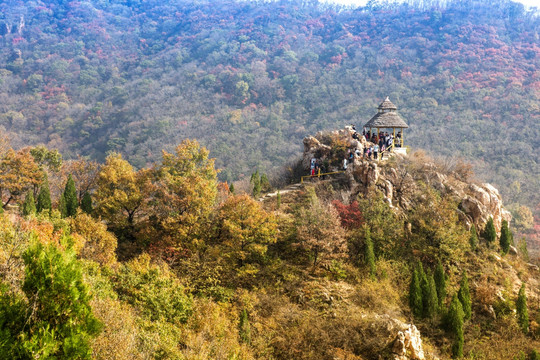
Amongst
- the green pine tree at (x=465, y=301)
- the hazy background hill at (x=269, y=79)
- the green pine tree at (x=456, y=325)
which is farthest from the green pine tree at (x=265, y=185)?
the hazy background hill at (x=269, y=79)

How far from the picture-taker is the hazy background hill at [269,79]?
214 feet

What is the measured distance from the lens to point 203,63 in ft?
314

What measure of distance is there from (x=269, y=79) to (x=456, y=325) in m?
74.4

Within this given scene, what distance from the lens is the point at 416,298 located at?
69.0 ft

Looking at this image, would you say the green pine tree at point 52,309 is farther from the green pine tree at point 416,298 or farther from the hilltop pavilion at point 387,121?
the hilltop pavilion at point 387,121

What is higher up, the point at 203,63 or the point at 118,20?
the point at 118,20

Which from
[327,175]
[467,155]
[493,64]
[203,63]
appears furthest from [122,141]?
[493,64]

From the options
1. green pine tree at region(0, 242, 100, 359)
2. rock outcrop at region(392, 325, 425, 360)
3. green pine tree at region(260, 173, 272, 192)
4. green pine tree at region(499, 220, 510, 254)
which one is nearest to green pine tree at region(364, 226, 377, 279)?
rock outcrop at region(392, 325, 425, 360)

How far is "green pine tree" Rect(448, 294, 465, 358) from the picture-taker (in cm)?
1945

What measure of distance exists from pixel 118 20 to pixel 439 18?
82475 millimetres

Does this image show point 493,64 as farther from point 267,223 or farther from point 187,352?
point 187,352

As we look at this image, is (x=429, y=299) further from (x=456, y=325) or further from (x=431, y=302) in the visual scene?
(x=456, y=325)

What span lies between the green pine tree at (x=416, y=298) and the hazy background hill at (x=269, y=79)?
37901 millimetres

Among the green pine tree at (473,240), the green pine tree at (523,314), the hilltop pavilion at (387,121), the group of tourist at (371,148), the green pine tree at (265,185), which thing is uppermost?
the hilltop pavilion at (387,121)
